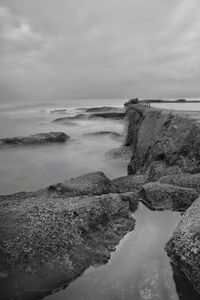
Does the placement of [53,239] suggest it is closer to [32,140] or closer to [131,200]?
[131,200]

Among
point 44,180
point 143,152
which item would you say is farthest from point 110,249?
point 44,180

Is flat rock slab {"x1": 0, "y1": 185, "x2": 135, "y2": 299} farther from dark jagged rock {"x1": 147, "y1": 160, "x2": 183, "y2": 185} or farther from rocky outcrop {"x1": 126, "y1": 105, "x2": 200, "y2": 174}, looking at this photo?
rocky outcrop {"x1": 126, "y1": 105, "x2": 200, "y2": 174}

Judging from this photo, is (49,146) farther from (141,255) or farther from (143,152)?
(141,255)

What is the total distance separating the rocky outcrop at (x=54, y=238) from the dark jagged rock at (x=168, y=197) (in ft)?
2.05

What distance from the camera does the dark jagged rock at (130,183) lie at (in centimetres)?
639

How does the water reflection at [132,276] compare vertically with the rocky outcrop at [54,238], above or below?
below

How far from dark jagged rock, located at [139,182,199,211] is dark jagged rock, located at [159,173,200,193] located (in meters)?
0.48

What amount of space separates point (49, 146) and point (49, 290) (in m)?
16.7

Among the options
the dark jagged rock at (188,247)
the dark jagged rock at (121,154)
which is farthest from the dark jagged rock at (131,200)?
the dark jagged rock at (121,154)

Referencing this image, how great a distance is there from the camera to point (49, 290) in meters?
3.14

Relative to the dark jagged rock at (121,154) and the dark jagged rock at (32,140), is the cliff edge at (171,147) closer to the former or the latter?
the dark jagged rock at (121,154)

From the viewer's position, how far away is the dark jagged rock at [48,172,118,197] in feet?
19.0

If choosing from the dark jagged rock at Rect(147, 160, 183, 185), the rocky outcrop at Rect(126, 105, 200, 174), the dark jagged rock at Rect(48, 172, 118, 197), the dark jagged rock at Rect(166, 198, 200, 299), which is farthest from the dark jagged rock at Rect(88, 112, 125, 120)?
the dark jagged rock at Rect(166, 198, 200, 299)

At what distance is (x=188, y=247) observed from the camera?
11.1 ft
